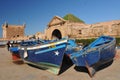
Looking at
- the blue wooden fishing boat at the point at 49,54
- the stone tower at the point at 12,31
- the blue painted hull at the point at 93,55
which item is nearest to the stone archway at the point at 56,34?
the stone tower at the point at 12,31

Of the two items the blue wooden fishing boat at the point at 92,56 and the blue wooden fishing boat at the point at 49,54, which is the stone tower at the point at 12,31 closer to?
the blue wooden fishing boat at the point at 49,54

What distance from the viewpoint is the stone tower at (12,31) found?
54.5 metres

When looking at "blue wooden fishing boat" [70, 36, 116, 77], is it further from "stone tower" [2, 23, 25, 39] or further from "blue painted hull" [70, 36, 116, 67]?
"stone tower" [2, 23, 25, 39]

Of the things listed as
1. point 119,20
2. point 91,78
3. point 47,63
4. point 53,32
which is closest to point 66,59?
point 47,63

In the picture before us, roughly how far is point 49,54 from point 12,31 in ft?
162

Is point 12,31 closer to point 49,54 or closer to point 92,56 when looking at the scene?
point 49,54

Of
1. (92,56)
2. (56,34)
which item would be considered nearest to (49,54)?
(92,56)

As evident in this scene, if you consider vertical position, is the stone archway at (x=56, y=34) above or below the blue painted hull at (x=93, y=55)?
above

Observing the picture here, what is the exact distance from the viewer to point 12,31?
55719 mm

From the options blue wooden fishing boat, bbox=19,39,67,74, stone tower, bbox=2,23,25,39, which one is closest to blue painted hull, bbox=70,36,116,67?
blue wooden fishing boat, bbox=19,39,67,74

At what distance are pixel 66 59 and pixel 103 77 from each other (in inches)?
164

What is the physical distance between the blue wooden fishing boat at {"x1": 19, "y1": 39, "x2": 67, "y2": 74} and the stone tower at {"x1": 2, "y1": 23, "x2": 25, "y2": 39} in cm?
4514

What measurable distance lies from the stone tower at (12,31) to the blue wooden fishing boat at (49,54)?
45.1 metres

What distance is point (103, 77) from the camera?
780 centimetres
